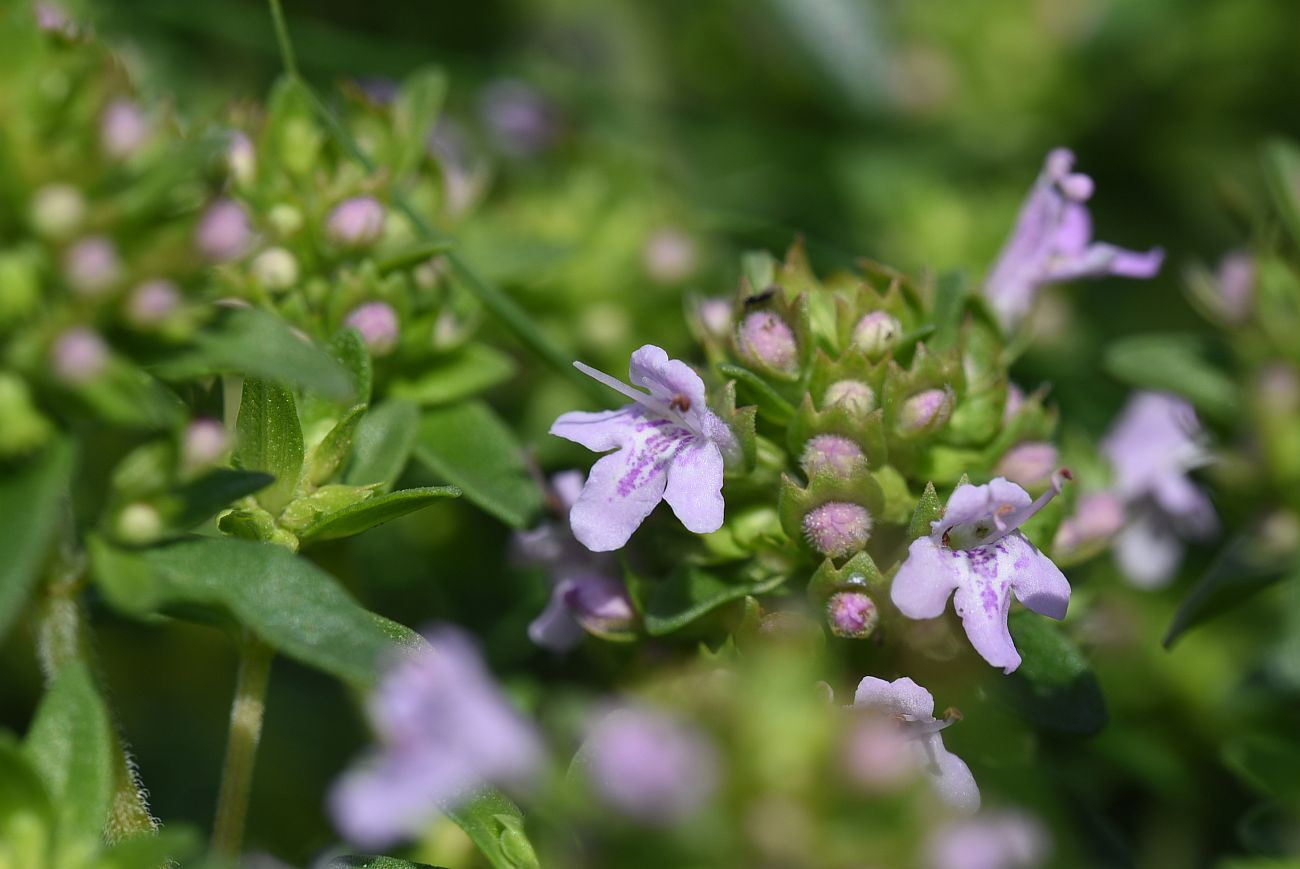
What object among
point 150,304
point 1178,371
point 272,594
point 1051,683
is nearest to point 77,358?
point 150,304

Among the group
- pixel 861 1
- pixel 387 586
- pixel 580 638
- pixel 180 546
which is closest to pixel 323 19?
pixel 861 1

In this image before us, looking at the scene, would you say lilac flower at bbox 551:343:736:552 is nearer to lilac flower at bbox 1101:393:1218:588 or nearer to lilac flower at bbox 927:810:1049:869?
lilac flower at bbox 927:810:1049:869

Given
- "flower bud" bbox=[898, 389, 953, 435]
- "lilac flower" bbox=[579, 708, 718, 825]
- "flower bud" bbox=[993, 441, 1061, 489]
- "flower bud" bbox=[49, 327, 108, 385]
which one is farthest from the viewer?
"flower bud" bbox=[993, 441, 1061, 489]

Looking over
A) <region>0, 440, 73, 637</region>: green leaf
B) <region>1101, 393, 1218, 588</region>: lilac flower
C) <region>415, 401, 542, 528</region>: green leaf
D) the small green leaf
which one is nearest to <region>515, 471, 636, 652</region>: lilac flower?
<region>415, 401, 542, 528</region>: green leaf

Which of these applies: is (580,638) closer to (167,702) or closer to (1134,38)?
(167,702)

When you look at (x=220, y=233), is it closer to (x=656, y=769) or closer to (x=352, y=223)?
(x=352, y=223)
